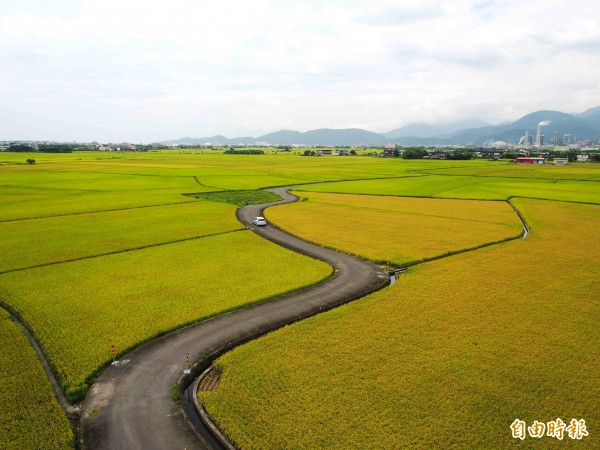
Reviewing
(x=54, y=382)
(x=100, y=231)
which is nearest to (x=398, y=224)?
(x=100, y=231)

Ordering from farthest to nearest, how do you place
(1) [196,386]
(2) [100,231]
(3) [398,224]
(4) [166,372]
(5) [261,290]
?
(3) [398,224] → (2) [100,231] → (5) [261,290] → (4) [166,372] → (1) [196,386]

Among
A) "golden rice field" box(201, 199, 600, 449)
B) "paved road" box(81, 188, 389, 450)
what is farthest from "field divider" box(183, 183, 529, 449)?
"golden rice field" box(201, 199, 600, 449)

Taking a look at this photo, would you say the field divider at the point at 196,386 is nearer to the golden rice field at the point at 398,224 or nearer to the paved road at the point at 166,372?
the paved road at the point at 166,372

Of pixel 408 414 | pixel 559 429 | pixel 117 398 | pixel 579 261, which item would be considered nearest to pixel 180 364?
pixel 117 398

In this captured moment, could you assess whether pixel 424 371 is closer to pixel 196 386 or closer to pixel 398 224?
pixel 196 386

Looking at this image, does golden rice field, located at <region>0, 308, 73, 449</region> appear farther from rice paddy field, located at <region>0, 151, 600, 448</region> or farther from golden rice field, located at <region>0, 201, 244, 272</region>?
golden rice field, located at <region>0, 201, 244, 272</region>
